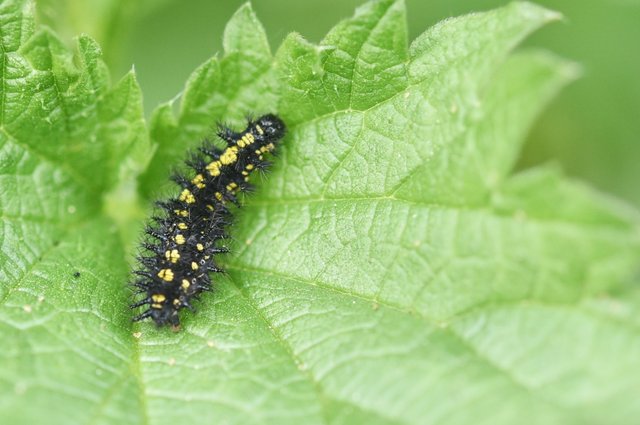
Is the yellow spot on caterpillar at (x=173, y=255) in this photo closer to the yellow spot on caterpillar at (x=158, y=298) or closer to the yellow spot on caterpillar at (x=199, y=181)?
the yellow spot on caterpillar at (x=158, y=298)

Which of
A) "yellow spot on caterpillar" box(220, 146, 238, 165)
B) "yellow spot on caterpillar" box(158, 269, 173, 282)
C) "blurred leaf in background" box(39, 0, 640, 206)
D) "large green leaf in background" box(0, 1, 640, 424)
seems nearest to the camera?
"large green leaf in background" box(0, 1, 640, 424)

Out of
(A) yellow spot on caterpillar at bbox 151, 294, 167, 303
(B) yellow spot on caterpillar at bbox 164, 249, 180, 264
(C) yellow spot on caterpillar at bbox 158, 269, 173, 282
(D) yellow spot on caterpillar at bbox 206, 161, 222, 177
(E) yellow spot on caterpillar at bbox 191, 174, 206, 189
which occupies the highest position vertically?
(D) yellow spot on caterpillar at bbox 206, 161, 222, 177

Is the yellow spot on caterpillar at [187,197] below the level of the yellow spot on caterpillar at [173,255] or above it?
above

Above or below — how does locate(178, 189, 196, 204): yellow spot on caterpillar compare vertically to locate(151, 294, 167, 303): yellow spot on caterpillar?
above

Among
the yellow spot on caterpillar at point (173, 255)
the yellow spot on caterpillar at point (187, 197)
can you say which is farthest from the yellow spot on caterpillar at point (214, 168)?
the yellow spot on caterpillar at point (173, 255)

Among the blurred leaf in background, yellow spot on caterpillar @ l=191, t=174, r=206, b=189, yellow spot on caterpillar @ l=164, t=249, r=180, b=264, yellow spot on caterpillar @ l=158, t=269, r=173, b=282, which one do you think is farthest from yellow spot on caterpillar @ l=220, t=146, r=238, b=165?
the blurred leaf in background

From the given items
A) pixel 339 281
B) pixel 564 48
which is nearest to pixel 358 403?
pixel 339 281

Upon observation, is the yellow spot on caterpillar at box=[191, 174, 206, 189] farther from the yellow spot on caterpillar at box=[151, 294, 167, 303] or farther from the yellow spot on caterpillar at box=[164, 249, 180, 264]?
the yellow spot on caterpillar at box=[151, 294, 167, 303]

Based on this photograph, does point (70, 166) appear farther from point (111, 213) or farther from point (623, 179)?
point (623, 179)

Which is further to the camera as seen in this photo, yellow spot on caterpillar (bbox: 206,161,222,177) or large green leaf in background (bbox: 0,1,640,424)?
yellow spot on caterpillar (bbox: 206,161,222,177)
